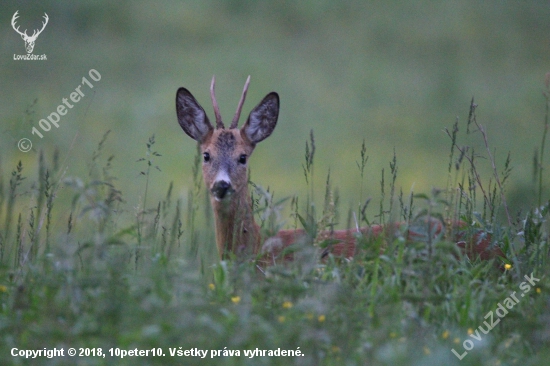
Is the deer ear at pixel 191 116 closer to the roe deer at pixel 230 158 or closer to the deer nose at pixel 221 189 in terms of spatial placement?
the roe deer at pixel 230 158

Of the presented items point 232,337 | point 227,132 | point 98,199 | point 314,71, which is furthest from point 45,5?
point 232,337

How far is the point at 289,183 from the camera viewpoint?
15.8 m

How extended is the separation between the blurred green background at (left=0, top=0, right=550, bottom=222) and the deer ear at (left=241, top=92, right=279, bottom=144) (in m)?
6.08

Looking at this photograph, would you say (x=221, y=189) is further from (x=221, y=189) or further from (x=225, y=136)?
(x=225, y=136)

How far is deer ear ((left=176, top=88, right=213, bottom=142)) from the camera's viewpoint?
816cm

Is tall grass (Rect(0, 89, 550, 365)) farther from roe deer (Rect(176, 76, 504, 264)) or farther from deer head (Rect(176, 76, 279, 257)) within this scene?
deer head (Rect(176, 76, 279, 257))

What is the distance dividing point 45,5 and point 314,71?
6.66 meters

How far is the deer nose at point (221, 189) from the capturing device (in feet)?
24.2

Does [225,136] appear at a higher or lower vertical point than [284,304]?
higher

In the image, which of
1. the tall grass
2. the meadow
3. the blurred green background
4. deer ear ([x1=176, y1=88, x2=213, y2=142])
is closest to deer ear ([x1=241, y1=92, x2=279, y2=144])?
deer ear ([x1=176, y1=88, x2=213, y2=142])

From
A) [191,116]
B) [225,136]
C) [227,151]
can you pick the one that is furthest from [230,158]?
[191,116]

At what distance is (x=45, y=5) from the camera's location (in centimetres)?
2369

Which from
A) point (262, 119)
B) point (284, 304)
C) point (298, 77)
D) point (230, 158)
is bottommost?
point (284, 304)

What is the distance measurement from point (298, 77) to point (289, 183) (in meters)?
A: 6.85
